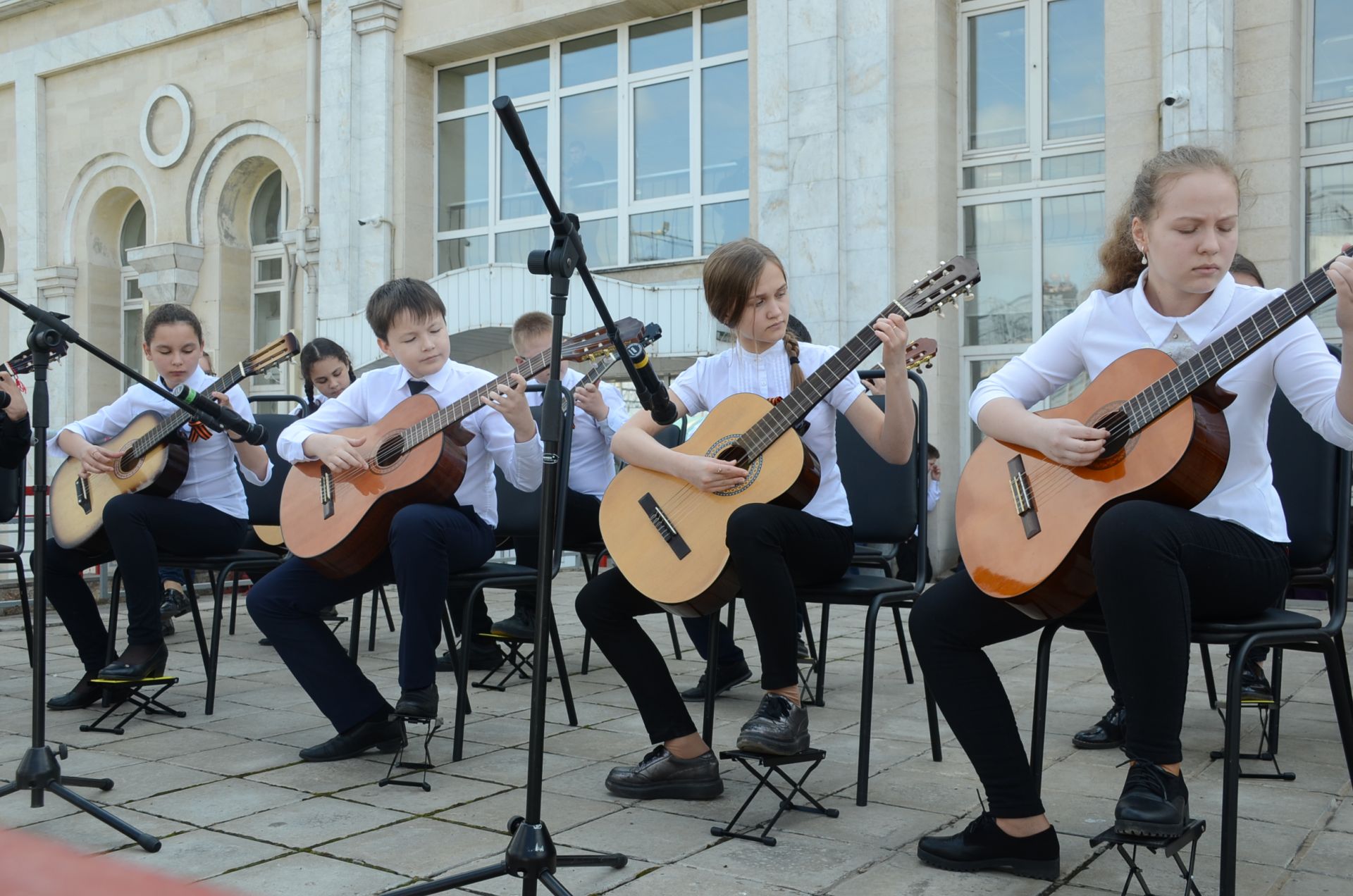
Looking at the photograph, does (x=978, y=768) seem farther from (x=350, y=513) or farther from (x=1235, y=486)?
(x=350, y=513)

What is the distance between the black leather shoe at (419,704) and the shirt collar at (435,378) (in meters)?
0.97

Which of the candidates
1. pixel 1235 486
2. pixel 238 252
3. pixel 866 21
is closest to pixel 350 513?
pixel 1235 486

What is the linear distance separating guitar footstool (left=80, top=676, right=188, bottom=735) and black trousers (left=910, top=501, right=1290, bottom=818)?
8.95 ft

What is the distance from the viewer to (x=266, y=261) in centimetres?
1395

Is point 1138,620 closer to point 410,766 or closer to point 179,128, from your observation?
point 410,766

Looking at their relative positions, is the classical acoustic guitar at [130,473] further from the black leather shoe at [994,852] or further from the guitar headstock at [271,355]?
the black leather shoe at [994,852]

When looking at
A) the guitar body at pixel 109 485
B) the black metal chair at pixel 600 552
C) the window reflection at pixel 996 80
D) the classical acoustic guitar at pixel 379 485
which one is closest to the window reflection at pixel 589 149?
the window reflection at pixel 996 80

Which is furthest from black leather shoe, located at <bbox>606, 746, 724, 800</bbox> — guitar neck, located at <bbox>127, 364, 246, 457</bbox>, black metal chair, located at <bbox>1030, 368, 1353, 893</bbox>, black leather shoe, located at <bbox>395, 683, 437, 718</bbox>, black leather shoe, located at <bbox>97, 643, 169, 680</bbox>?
guitar neck, located at <bbox>127, 364, 246, 457</bbox>

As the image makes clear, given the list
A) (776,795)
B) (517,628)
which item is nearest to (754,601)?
(776,795)

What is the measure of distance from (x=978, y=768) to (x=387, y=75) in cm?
1113

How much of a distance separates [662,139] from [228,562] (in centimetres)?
790

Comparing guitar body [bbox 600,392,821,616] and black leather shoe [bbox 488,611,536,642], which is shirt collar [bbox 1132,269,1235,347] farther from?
black leather shoe [bbox 488,611,536,642]

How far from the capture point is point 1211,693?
13.1ft

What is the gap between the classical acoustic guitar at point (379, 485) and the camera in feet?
11.6
